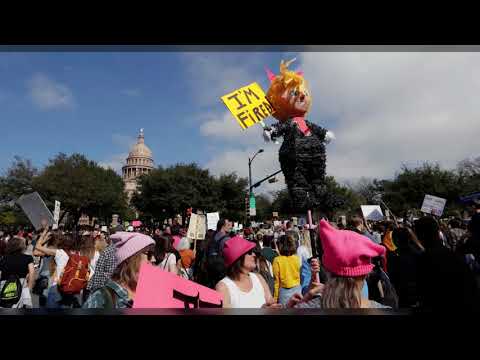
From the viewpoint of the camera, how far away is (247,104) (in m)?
6.63

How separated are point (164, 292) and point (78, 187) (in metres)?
46.9

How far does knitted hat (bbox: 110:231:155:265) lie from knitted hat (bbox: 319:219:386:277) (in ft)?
4.79

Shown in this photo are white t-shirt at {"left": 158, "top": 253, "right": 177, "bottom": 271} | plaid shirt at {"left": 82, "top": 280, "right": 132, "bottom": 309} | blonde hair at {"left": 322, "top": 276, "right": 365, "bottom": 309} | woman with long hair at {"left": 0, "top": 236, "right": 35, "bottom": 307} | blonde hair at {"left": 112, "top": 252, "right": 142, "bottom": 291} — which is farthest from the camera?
white t-shirt at {"left": 158, "top": 253, "right": 177, "bottom": 271}

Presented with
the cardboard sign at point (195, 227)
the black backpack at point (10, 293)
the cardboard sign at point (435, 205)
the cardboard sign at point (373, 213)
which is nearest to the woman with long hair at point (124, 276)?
the black backpack at point (10, 293)

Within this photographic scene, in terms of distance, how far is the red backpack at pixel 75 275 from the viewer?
479 centimetres

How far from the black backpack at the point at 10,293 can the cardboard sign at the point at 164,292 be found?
14.6 feet

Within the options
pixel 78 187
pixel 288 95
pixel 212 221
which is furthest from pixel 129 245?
pixel 78 187

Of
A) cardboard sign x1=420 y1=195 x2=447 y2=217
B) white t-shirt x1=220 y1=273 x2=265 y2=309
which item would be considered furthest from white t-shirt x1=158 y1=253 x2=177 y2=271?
cardboard sign x1=420 y1=195 x2=447 y2=217

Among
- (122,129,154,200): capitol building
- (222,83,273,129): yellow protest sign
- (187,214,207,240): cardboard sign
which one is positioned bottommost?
(187,214,207,240): cardboard sign

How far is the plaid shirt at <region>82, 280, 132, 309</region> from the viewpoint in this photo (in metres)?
2.31

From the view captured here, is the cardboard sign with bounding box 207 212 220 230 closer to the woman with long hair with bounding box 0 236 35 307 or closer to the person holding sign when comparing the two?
the person holding sign
